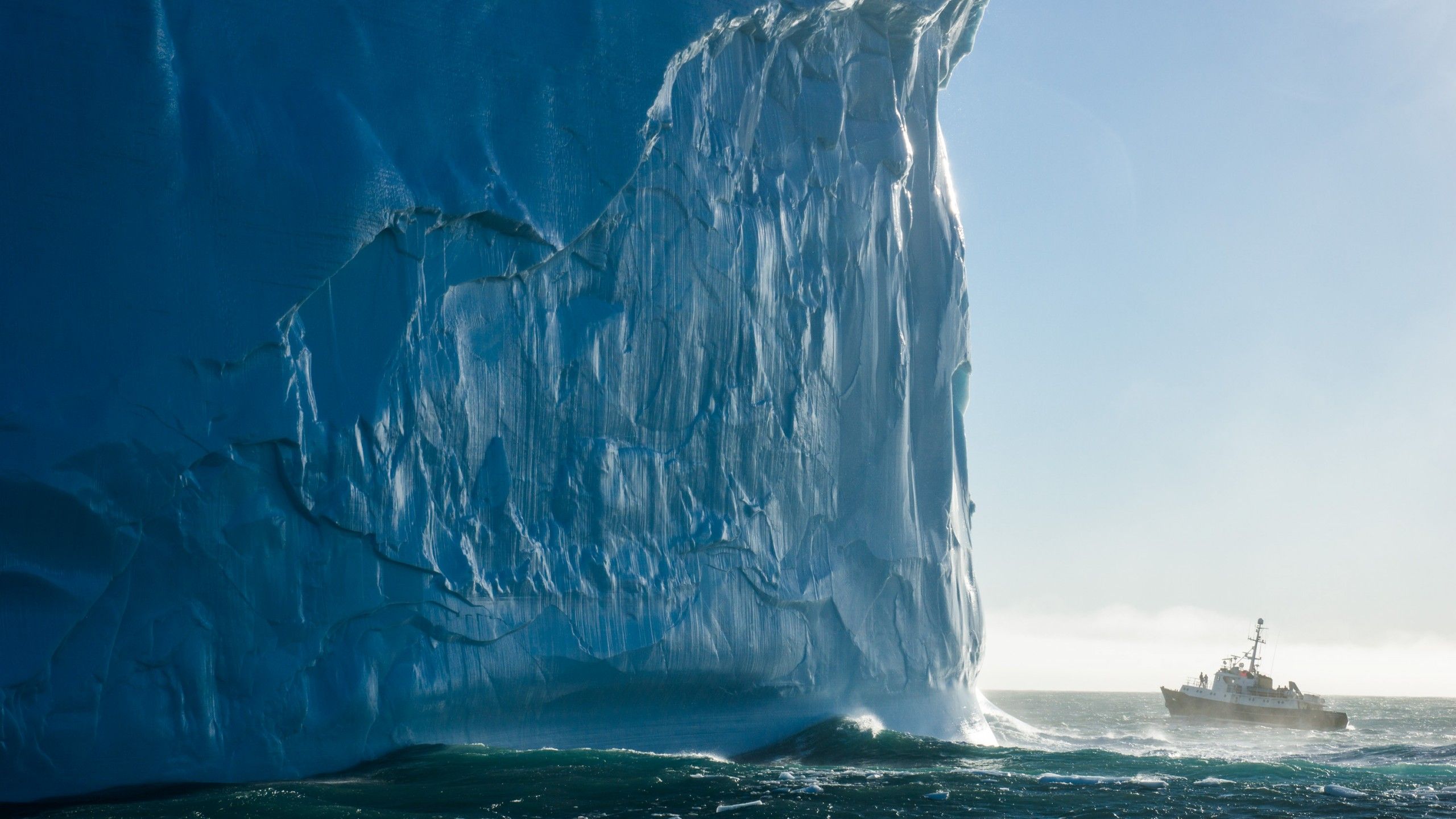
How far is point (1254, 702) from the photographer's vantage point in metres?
28.9

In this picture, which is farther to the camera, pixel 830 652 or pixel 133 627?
pixel 830 652

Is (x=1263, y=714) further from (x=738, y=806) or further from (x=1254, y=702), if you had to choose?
(x=738, y=806)

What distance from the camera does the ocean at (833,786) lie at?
24.9 feet

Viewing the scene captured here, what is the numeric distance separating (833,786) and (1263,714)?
2319cm

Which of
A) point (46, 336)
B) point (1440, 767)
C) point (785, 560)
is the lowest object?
point (1440, 767)

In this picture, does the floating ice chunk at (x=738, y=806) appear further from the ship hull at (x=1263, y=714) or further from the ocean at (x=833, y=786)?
Result: the ship hull at (x=1263, y=714)

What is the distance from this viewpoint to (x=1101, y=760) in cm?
1205

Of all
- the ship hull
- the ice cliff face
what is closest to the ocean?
the ice cliff face

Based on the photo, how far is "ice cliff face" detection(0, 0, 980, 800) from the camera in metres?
7.96

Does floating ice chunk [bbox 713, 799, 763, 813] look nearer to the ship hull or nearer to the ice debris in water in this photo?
the ice debris in water

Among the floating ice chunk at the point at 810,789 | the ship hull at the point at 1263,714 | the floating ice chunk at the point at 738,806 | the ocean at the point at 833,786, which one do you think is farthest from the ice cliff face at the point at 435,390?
the ship hull at the point at 1263,714

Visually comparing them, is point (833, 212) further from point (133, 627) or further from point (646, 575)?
point (133, 627)

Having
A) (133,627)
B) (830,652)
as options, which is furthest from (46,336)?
(830,652)

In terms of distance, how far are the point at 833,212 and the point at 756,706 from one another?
5.16m
